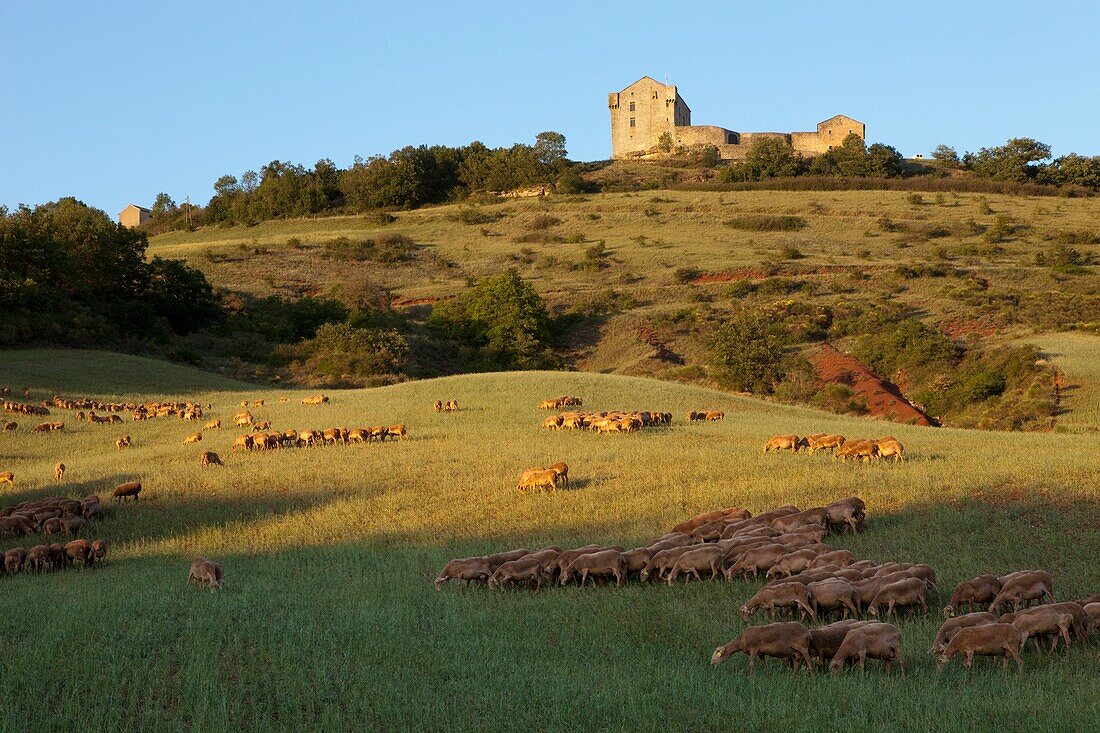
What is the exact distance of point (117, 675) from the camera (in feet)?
31.1

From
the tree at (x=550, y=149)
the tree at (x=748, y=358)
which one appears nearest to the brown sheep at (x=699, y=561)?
the tree at (x=748, y=358)

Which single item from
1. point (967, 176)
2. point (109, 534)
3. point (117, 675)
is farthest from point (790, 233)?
point (117, 675)

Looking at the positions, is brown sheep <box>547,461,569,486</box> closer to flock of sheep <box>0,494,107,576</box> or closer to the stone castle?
flock of sheep <box>0,494,107,576</box>

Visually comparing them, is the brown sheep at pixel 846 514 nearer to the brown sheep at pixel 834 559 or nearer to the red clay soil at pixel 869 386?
the brown sheep at pixel 834 559

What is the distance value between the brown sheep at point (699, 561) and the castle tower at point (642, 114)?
169723 mm

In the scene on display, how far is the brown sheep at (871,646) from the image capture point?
32.3ft

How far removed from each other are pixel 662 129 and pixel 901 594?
174m

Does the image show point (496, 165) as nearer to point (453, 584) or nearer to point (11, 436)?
point (11, 436)

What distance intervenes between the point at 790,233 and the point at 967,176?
155 feet

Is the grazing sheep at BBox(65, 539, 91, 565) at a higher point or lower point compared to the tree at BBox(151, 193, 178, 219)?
lower

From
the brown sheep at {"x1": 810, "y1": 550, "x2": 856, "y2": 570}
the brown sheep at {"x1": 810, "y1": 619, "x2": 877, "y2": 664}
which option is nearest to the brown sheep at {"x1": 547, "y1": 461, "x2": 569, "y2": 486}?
the brown sheep at {"x1": 810, "y1": 550, "x2": 856, "y2": 570}

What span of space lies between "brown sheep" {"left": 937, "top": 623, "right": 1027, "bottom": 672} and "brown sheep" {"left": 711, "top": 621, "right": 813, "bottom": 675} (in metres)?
1.36

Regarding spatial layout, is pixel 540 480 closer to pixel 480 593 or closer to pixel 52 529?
pixel 480 593

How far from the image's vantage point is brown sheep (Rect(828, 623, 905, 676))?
32.3ft
